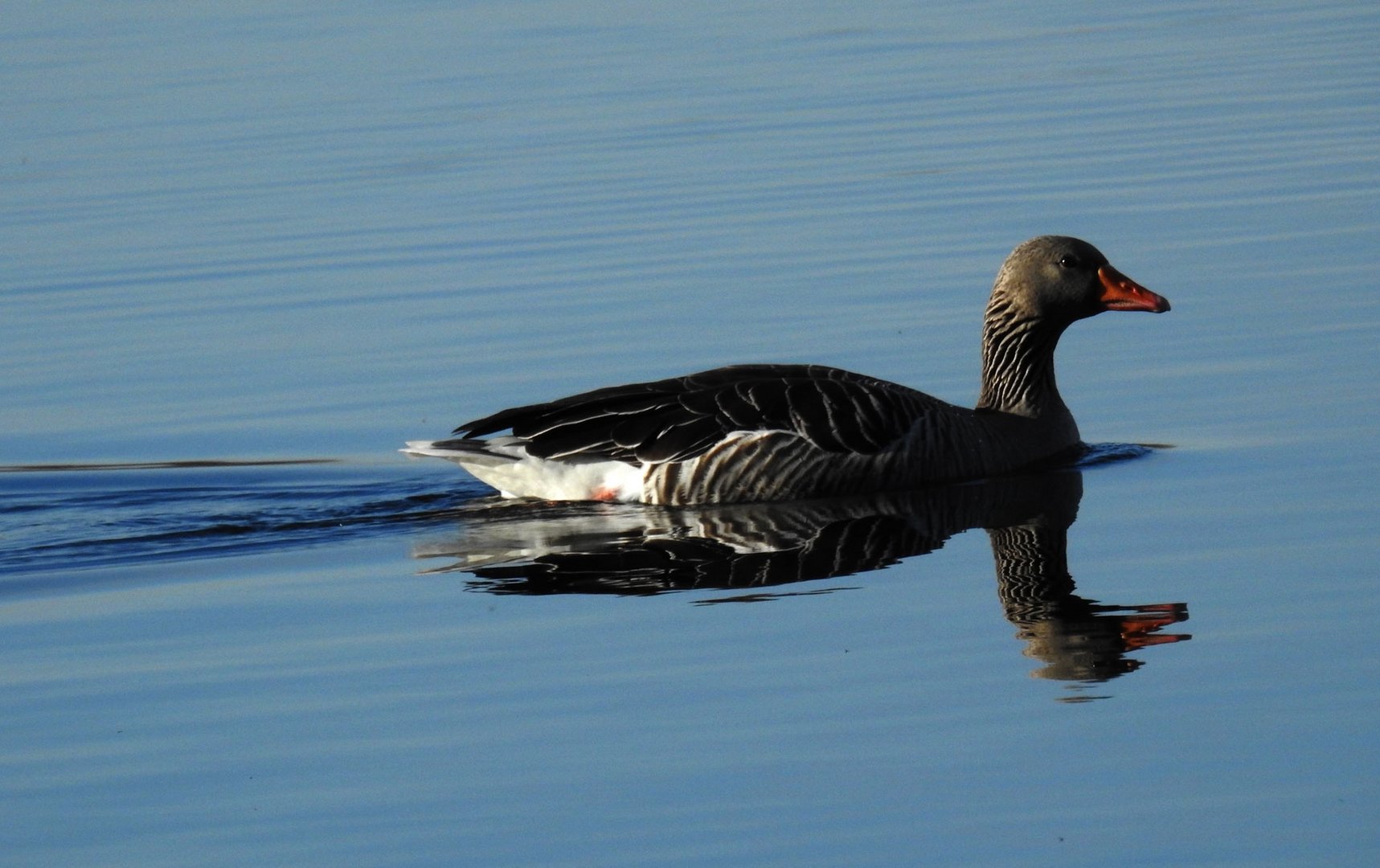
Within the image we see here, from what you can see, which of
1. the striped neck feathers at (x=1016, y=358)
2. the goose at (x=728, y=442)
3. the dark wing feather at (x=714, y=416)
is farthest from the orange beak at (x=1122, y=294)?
the dark wing feather at (x=714, y=416)

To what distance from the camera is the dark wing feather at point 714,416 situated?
44.3 ft

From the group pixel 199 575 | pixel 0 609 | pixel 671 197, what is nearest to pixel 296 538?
pixel 199 575

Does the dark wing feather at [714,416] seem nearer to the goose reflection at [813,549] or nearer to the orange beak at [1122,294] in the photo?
the goose reflection at [813,549]

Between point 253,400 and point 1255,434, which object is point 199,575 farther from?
point 1255,434

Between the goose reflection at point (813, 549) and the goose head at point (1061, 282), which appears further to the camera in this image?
the goose head at point (1061, 282)

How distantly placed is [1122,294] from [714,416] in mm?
3113

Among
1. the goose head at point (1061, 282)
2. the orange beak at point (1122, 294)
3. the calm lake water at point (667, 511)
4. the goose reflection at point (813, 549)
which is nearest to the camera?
the calm lake water at point (667, 511)

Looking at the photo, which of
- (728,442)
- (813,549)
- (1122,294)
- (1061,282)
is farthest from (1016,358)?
(813,549)

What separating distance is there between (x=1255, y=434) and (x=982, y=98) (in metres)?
13.3

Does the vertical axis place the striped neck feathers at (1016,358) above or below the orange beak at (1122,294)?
below

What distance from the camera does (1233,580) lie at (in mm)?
10477

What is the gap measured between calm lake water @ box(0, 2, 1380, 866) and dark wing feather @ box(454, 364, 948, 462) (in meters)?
0.48

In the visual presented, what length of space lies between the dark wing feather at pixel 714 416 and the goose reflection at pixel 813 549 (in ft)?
1.25

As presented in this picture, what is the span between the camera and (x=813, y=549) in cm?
1199
